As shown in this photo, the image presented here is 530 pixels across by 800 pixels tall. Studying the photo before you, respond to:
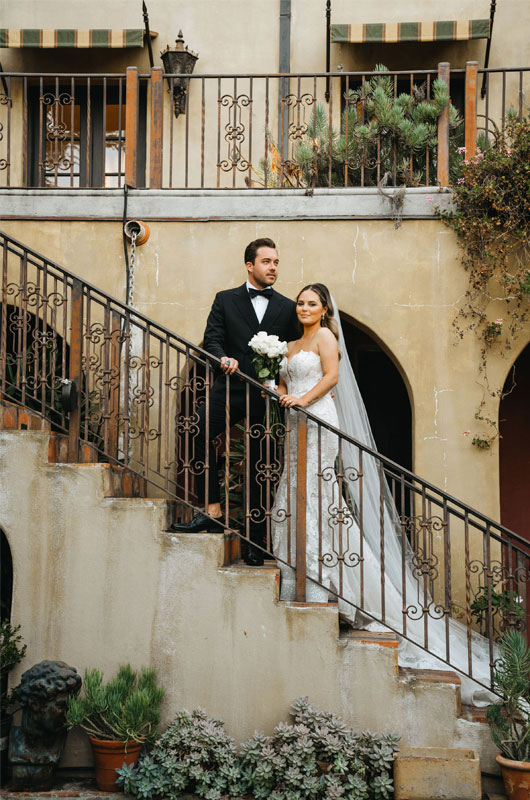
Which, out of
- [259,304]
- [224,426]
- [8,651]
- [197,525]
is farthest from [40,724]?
[259,304]

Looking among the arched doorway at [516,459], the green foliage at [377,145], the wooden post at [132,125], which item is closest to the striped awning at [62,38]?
the wooden post at [132,125]

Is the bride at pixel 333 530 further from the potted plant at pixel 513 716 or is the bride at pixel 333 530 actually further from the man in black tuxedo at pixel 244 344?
the potted plant at pixel 513 716

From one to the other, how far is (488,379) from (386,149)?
244cm

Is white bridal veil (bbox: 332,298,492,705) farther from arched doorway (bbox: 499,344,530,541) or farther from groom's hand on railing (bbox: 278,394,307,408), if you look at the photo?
arched doorway (bbox: 499,344,530,541)

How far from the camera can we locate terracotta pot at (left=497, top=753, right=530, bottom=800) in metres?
5.02

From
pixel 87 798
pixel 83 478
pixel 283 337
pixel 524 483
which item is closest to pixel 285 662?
pixel 87 798

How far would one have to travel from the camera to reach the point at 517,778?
5.05m

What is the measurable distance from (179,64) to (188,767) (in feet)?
24.8

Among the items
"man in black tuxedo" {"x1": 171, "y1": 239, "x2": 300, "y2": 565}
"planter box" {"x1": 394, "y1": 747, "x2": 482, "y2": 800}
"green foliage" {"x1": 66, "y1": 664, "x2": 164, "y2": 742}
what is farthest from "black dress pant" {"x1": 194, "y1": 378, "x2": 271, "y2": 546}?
"planter box" {"x1": 394, "y1": 747, "x2": 482, "y2": 800}

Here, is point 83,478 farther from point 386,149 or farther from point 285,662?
point 386,149

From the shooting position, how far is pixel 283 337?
632cm

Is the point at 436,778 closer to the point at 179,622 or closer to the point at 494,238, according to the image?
the point at 179,622

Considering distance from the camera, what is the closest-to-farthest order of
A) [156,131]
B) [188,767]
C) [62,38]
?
[188,767] < [156,131] < [62,38]

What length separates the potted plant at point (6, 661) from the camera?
17.9ft
